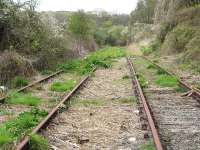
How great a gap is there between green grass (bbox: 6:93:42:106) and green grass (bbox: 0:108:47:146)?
74.7 inches

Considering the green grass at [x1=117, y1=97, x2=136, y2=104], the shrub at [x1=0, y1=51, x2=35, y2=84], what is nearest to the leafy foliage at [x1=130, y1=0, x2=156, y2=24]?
the shrub at [x1=0, y1=51, x2=35, y2=84]

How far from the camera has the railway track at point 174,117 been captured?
25.7 ft

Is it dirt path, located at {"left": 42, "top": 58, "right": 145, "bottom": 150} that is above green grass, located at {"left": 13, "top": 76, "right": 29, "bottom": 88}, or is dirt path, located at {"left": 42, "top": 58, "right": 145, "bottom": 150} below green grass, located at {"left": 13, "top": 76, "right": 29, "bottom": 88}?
above

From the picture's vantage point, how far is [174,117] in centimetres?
1019

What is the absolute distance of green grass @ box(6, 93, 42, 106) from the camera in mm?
12297

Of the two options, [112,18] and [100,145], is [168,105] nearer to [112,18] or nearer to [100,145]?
[100,145]

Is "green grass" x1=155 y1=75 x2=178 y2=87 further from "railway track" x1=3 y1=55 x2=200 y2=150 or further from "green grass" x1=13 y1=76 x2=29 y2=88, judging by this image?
"green grass" x1=13 y1=76 x2=29 y2=88

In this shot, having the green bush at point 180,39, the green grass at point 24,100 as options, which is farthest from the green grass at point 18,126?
the green bush at point 180,39

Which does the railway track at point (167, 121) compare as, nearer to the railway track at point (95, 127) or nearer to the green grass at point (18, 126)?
the railway track at point (95, 127)

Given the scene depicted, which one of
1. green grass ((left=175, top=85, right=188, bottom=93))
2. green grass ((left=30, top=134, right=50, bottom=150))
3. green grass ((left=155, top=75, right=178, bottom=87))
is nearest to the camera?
green grass ((left=30, top=134, right=50, bottom=150))

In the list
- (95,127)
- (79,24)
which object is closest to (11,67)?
(95,127)

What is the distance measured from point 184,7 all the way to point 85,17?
79.3 feet

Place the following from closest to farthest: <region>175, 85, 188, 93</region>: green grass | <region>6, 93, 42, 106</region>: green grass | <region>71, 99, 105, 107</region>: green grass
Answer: <region>71, 99, 105, 107</region>: green grass
<region>6, 93, 42, 106</region>: green grass
<region>175, 85, 188, 93</region>: green grass

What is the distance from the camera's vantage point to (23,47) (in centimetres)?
2259
